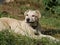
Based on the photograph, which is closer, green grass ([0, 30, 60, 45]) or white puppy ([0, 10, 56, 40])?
green grass ([0, 30, 60, 45])

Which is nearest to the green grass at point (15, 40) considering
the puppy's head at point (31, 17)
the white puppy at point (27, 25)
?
the white puppy at point (27, 25)

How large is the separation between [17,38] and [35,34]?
2.72 metres

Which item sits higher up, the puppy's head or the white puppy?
the puppy's head

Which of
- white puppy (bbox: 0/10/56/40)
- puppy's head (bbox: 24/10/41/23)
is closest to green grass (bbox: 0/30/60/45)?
white puppy (bbox: 0/10/56/40)

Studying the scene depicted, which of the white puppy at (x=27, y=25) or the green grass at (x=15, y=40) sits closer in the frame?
the green grass at (x=15, y=40)

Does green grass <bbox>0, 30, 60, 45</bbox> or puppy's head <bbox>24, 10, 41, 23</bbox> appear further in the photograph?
puppy's head <bbox>24, 10, 41, 23</bbox>

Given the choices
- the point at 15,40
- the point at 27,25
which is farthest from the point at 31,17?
the point at 15,40

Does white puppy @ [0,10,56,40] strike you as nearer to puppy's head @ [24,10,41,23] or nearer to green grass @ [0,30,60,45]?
puppy's head @ [24,10,41,23]

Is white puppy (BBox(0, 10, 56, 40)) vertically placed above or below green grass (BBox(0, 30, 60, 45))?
below

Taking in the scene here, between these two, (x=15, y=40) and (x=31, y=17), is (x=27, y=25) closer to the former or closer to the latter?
(x=31, y=17)

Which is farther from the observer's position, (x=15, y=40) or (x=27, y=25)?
(x=27, y=25)

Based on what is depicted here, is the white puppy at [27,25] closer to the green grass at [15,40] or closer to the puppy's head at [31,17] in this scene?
the puppy's head at [31,17]

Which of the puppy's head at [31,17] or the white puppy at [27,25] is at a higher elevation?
the puppy's head at [31,17]

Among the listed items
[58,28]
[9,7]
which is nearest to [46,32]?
A: [58,28]
